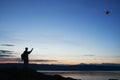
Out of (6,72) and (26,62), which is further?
(6,72)

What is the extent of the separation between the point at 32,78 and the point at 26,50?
319cm

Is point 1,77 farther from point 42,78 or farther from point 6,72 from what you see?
point 42,78

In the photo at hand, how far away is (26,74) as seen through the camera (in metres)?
24.3

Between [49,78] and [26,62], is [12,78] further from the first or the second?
[49,78]

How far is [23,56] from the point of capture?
2306cm

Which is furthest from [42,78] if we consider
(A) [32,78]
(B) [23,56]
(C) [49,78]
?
(B) [23,56]

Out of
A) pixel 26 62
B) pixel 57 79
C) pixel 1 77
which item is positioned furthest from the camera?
pixel 57 79

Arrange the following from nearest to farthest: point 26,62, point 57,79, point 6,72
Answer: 1. point 26,62
2. point 6,72
3. point 57,79

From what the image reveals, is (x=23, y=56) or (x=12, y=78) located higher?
(x=23, y=56)

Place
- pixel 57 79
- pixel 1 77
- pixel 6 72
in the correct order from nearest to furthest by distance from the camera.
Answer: pixel 1 77 → pixel 6 72 → pixel 57 79

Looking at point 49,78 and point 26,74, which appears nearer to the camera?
point 26,74

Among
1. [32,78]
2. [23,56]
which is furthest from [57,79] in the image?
[23,56]

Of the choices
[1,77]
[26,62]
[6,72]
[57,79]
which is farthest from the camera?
[57,79]

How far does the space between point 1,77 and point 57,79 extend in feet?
27.6
